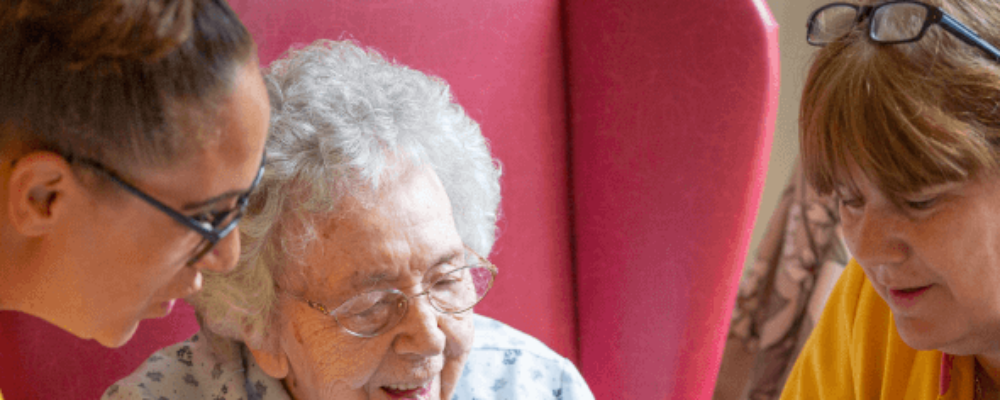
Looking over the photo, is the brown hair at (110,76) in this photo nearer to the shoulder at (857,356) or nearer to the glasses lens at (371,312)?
the glasses lens at (371,312)

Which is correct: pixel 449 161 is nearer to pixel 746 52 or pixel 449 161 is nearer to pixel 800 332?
pixel 746 52

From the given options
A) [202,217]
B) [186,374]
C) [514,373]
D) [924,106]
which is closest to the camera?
[202,217]

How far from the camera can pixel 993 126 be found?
92 centimetres

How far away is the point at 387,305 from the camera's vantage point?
1.26 meters

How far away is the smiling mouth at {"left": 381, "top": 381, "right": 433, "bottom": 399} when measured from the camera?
1295 mm

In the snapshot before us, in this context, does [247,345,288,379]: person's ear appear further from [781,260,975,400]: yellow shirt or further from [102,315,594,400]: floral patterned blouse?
[781,260,975,400]: yellow shirt

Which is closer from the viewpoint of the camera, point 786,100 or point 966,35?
point 966,35

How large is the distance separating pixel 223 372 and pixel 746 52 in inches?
40.9

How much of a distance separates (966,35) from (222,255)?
0.81 meters

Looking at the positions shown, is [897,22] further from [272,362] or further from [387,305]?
[272,362]

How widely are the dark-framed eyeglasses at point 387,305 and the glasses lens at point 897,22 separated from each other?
25.6 inches

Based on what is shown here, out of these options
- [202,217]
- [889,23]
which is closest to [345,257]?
[202,217]

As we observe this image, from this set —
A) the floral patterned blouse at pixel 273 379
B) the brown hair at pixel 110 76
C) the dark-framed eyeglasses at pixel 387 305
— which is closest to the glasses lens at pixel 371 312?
the dark-framed eyeglasses at pixel 387 305

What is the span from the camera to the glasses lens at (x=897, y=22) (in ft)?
3.06
